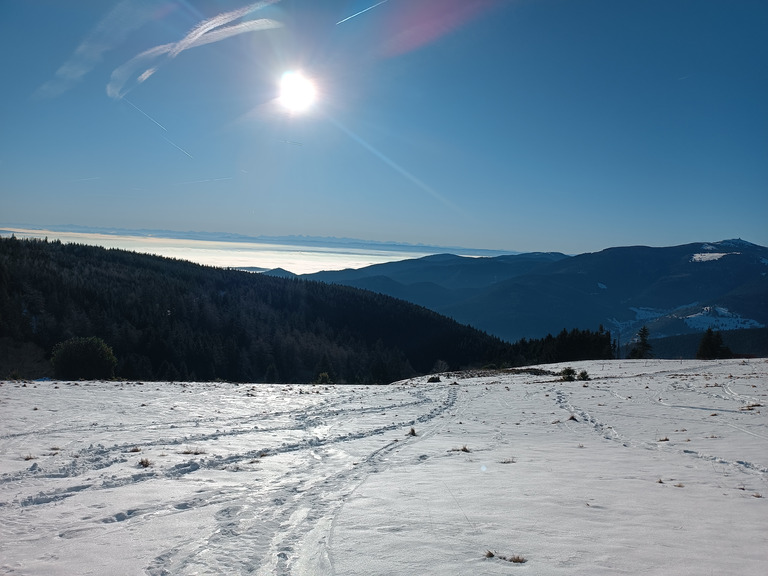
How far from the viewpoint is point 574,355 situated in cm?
8462

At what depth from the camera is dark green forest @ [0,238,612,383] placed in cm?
9231

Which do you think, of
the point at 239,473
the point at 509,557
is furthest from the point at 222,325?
the point at 509,557

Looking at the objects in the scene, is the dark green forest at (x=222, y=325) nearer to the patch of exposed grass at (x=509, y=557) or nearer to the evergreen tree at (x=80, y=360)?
the evergreen tree at (x=80, y=360)

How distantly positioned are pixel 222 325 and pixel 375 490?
5557 inches

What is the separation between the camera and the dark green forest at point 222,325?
92.3 metres

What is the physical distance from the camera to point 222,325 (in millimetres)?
139500

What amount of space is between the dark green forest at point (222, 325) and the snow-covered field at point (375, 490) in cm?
5450

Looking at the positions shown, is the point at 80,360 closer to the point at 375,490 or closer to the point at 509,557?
the point at 375,490

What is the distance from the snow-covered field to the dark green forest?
5450 cm

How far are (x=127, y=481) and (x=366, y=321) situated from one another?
574 feet

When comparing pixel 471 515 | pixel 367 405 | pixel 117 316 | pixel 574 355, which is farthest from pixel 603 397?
pixel 117 316

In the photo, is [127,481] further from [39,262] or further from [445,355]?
[445,355]

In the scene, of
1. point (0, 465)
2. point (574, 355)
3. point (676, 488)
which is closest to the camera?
point (676, 488)

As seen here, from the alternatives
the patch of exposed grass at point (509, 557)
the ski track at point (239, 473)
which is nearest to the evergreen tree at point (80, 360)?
the ski track at point (239, 473)
